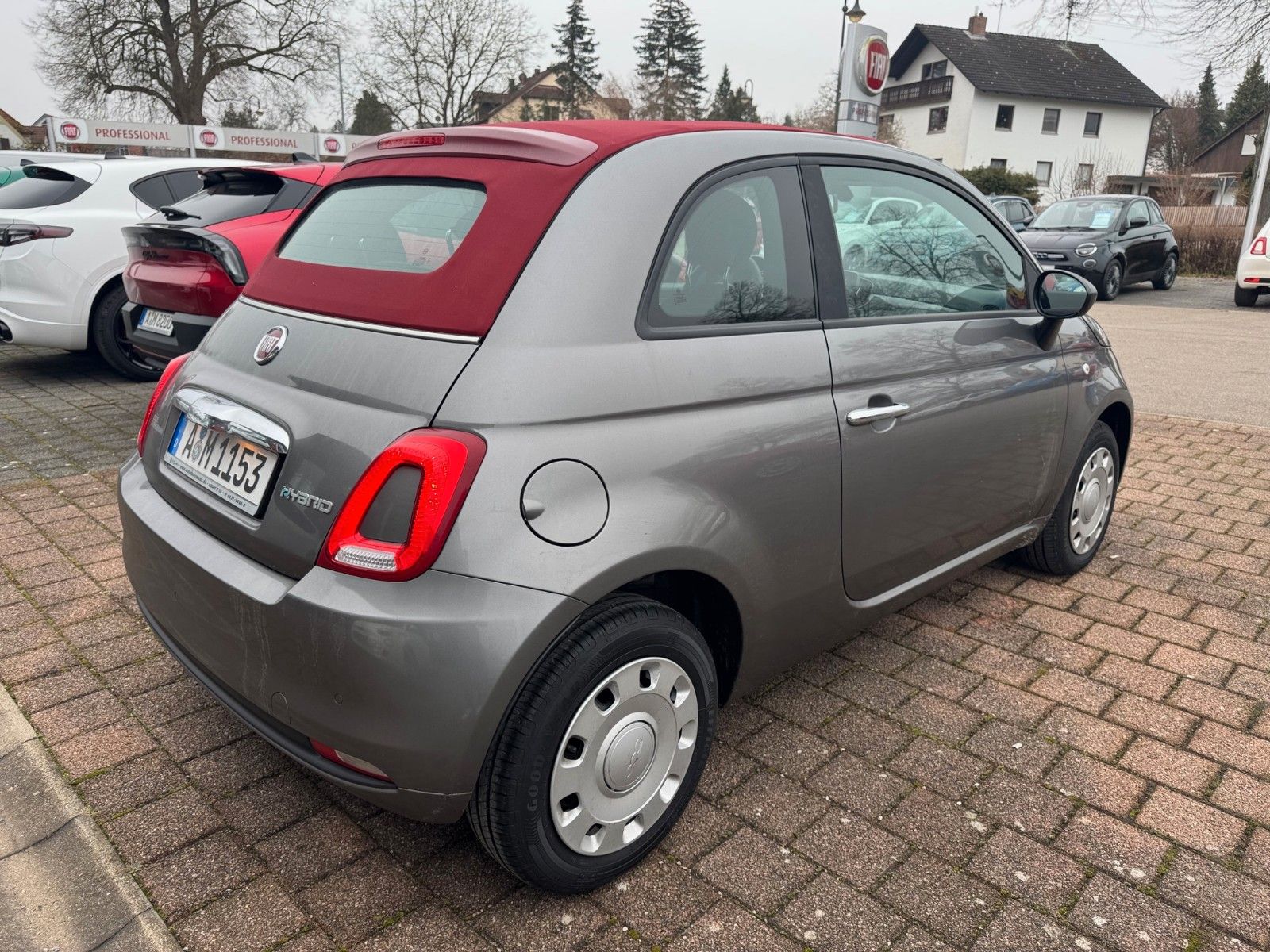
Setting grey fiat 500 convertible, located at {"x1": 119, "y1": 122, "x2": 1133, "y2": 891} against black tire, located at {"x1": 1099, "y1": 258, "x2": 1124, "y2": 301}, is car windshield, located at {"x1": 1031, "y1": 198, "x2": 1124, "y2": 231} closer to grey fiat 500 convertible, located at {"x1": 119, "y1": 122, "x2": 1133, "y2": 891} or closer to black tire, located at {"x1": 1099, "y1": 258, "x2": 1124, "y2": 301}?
black tire, located at {"x1": 1099, "y1": 258, "x2": 1124, "y2": 301}

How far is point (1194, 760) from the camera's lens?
9.15 ft

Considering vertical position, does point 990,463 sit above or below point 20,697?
above

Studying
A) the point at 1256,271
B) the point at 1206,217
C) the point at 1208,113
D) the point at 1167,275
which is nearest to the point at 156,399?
the point at 1256,271

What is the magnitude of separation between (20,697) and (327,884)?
1.46 m

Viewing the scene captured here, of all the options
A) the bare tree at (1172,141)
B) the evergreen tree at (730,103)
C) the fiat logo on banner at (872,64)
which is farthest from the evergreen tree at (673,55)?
the fiat logo on banner at (872,64)

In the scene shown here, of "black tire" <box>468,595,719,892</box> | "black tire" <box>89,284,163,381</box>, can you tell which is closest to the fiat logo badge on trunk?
"black tire" <box>468,595,719,892</box>

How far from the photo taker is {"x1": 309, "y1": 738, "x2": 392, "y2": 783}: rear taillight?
195 centimetres

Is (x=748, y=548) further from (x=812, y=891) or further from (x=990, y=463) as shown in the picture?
(x=990, y=463)

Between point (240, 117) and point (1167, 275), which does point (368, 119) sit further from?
A: point (1167, 275)

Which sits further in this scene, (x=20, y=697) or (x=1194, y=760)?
(x=20, y=697)

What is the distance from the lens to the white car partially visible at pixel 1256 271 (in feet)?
46.5

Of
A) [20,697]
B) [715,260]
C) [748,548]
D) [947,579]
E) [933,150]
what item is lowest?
[20,697]

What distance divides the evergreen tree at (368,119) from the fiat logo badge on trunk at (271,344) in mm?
54030

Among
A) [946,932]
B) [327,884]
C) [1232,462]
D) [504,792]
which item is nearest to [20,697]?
[327,884]
